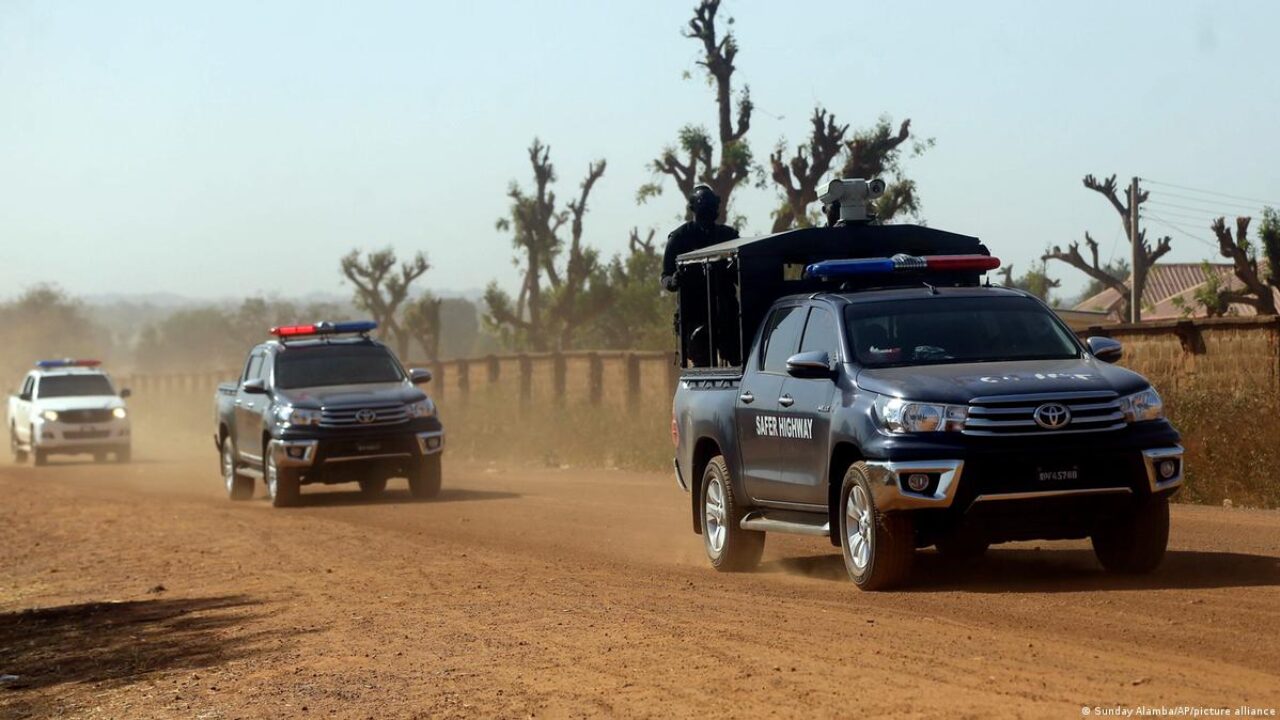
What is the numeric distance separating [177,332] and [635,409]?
543ft

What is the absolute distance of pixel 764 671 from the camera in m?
8.21

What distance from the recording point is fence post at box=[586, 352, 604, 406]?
3656 cm

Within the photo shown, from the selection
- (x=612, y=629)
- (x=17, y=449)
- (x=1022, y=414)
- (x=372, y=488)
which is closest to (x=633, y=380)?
(x=372, y=488)

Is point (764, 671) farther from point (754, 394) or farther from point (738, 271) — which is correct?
point (738, 271)

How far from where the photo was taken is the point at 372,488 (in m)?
24.0

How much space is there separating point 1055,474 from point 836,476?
1.50 meters

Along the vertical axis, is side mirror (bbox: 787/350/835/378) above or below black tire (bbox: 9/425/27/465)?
above

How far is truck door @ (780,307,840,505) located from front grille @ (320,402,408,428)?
35.1ft

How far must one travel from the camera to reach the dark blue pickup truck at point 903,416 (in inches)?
405

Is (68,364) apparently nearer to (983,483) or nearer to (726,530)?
(726,530)

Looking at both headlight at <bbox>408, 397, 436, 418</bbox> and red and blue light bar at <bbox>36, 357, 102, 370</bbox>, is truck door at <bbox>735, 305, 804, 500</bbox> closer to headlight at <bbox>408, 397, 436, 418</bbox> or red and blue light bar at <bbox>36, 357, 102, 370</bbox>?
headlight at <bbox>408, 397, 436, 418</bbox>

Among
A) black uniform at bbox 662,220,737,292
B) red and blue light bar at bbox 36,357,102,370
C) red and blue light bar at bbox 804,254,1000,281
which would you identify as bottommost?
red and blue light bar at bbox 36,357,102,370

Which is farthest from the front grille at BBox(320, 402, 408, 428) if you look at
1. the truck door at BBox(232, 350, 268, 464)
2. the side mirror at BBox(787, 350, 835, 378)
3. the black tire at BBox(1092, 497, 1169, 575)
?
the black tire at BBox(1092, 497, 1169, 575)

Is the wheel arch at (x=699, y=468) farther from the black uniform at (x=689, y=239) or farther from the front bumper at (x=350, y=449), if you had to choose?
the front bumper at (x=350, y=449)
